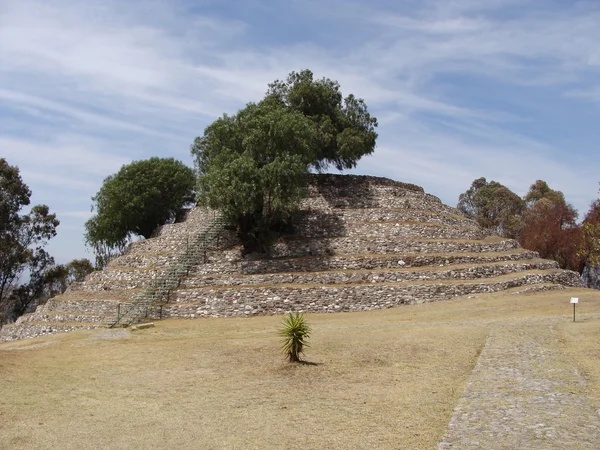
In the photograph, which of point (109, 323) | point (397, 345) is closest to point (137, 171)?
point (109, 323)

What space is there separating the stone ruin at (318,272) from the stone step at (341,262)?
0.22 feet

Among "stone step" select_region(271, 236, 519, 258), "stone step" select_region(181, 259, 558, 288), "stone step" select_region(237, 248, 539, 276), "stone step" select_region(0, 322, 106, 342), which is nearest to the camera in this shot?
"stone step" select_region(0, 322, 106, 342)

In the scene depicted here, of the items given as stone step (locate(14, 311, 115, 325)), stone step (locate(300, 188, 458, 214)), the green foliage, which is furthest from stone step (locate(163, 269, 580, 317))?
the green foliage

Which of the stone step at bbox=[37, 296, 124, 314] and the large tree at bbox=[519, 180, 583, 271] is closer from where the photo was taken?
the stone step at bbox=[37, 296, 124, 314]

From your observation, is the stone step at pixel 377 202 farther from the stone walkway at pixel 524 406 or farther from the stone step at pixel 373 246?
the stone walkway at pixel 524 406

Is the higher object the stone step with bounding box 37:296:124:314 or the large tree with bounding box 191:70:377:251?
the large tree with bounding box 191:70:377:251

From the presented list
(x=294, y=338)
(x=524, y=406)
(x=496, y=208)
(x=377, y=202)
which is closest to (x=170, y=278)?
(x=377, y=202)

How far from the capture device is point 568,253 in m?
58.0

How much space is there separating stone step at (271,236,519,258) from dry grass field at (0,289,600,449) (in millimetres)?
12099

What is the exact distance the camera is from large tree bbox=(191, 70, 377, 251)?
39.5m

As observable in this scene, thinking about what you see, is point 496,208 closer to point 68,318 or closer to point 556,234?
point 556,234

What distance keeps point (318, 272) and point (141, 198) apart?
22.9 m

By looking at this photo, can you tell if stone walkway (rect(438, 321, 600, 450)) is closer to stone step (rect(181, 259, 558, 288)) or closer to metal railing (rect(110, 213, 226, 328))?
stone step (rect(181, 259, 558, 288))

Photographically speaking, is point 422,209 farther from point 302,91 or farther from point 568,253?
point 568,253
